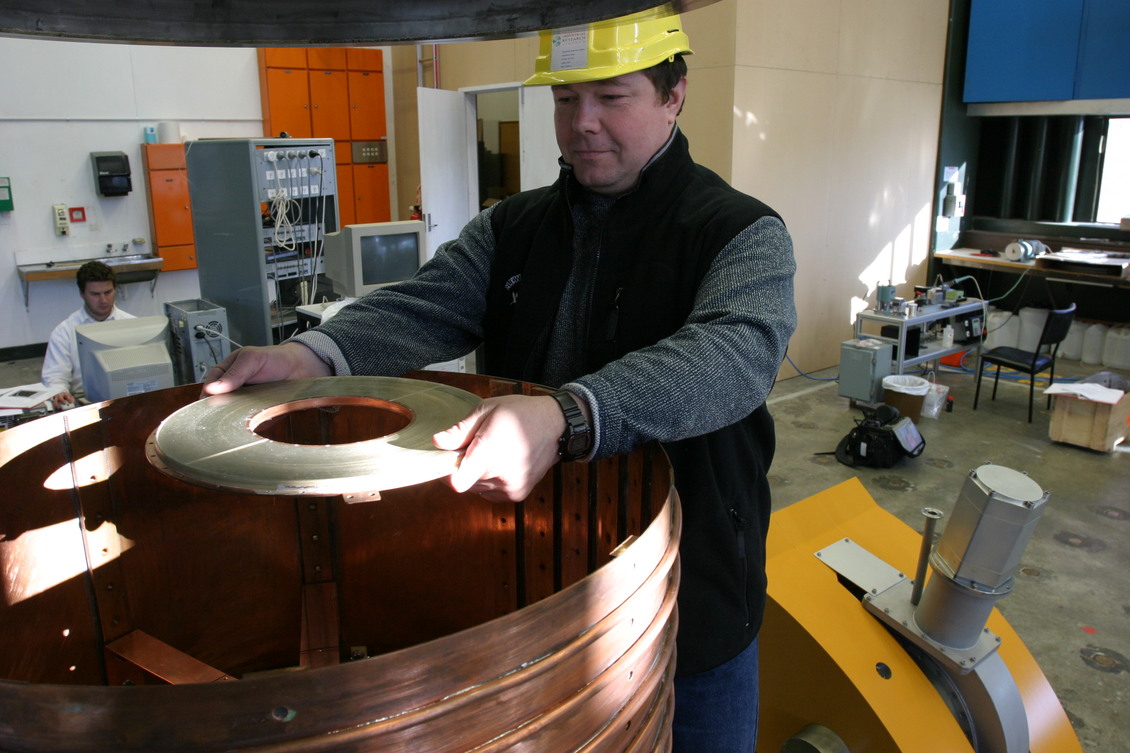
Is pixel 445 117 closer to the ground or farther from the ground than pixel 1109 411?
farther from the ground

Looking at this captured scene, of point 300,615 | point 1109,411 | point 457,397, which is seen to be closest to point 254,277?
point 300,615

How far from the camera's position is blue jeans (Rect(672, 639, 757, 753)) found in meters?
1.25

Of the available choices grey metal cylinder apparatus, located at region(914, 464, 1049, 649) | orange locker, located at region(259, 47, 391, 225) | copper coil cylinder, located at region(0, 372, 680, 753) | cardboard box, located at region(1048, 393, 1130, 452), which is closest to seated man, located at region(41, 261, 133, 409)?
copper coil cylinder, located at region(0, 372, 680, 753)

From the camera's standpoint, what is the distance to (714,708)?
1.26m

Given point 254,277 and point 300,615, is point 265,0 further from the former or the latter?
point 254,277

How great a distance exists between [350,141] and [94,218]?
2.41 meters

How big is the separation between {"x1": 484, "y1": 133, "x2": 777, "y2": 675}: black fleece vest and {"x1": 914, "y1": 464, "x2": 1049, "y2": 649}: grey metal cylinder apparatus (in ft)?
1.25

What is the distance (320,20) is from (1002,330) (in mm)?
7018

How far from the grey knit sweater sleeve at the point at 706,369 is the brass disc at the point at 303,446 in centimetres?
19

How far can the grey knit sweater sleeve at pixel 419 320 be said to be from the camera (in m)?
1.31

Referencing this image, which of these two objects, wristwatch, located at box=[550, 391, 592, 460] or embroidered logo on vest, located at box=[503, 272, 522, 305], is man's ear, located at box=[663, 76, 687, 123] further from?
wristwatch, located at box=[550, 391, 592, 460]

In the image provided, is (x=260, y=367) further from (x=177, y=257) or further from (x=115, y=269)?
(x=177, y=257)

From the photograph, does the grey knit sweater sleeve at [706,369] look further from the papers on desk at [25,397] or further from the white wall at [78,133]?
the white wall at [78,133]

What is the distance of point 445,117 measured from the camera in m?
6.86
